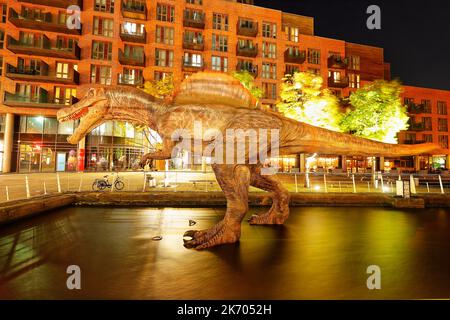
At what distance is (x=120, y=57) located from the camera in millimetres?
30969

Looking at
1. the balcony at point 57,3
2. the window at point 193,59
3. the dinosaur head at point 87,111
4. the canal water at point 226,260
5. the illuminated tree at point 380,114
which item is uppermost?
the balcony at point 57,3

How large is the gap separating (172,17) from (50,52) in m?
15.1

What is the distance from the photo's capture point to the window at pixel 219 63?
35531mm

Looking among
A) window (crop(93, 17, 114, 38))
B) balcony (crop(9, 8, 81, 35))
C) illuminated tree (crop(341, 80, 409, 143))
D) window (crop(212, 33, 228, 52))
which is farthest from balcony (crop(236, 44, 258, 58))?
balcony (crop(9, 8, 81, 35))

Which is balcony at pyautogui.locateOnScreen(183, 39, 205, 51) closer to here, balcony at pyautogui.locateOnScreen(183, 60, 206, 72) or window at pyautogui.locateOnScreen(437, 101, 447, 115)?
balcony at pyautogui.locateOnScreen(183, 60, 206, 72)

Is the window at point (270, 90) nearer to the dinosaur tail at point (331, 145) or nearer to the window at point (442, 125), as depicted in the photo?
the window at point (442, 125)

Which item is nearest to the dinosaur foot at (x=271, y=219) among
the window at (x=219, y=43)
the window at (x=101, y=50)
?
the window at (x=101, y=50)

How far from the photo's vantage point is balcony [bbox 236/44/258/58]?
36.1m

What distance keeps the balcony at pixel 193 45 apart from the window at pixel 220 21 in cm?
334

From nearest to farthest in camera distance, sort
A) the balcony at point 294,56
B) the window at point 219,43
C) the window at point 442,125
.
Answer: the window at point 219,43 → the balcony at point 294,56 → the window at point 442,125

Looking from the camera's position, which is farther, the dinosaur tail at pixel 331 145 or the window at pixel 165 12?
the window at pixel 165 12

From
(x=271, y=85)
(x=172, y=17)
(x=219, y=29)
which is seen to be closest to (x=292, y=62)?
(x=271, y=85)

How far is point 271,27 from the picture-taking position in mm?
38094

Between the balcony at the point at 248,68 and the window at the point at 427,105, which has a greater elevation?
the balcony at the point at 248,68
